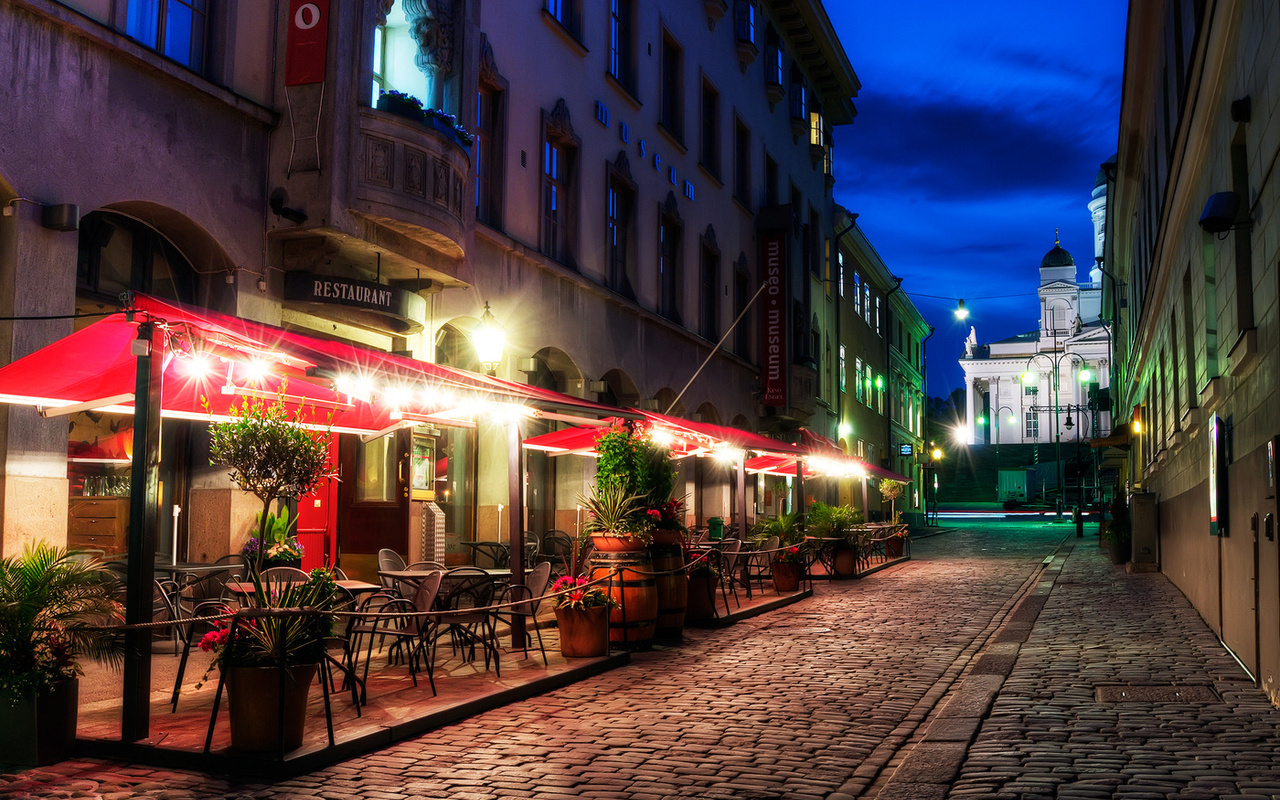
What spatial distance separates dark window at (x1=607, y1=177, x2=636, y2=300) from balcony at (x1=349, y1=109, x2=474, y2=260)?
27.8ft

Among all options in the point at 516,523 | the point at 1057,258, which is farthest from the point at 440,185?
the point at 1057,258

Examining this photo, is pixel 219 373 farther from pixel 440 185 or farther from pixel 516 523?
pixel 440 185

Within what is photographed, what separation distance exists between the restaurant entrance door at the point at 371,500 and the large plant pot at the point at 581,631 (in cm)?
537

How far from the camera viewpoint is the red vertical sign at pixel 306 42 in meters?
13.3

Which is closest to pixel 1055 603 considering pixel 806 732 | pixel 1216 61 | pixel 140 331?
pixel 1216 61

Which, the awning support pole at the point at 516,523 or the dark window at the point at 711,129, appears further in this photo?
the dark window at the point at 711,129

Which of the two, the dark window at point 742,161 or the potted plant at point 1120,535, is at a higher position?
the dark window at point 742,161

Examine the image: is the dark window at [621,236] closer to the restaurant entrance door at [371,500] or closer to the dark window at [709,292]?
the dark window at [709,292]

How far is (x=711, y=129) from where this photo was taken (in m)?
30.3

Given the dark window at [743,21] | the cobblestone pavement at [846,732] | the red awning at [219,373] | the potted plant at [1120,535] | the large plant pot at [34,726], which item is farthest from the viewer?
the dark window at [743,21]

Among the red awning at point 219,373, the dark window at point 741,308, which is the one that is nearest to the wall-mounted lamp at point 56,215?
the red awning at point 219,373

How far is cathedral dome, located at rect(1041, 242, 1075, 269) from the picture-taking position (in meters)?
119

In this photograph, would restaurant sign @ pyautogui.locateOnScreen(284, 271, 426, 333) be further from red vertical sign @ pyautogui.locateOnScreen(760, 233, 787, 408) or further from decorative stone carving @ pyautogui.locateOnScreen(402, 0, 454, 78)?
red vertical sign @ pyautogui.locateOnScreen(760, 233, 787, 408)

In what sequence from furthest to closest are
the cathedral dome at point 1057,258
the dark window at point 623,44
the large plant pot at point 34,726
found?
the cathedral dome at point 1057,258 < the dark window at point 623,44 < the large plant pot at point 34,726
